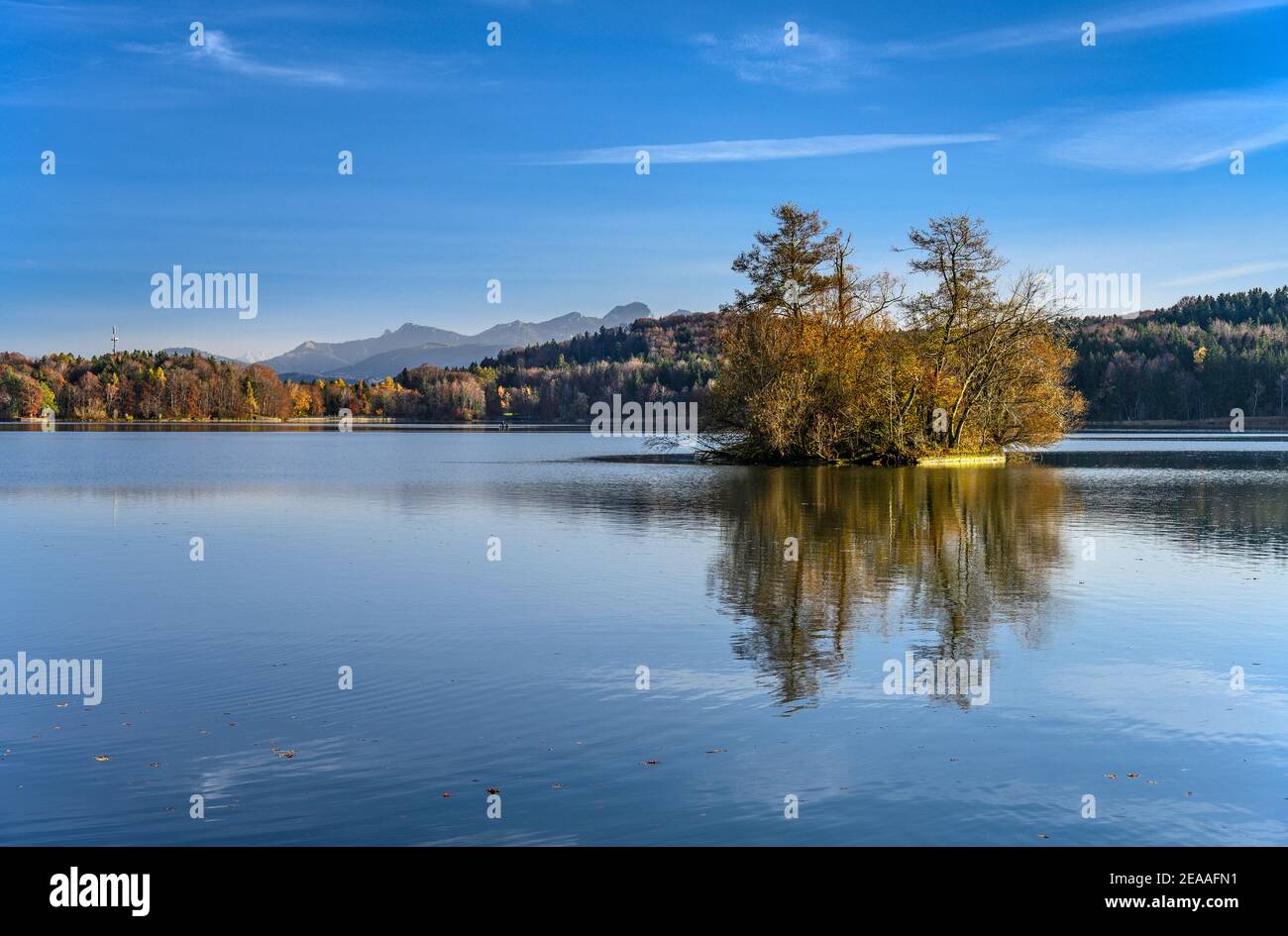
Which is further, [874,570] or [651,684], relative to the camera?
[874,570]

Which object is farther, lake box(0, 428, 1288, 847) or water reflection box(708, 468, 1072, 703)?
water reflection box(708, 468, 1072, 703)

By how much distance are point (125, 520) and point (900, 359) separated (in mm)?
35976

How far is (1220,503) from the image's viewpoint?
3316cm

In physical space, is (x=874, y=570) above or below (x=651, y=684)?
above

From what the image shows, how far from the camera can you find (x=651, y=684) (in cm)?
1173

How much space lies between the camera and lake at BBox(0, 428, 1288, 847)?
8102mm

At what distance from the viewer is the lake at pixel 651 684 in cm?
810

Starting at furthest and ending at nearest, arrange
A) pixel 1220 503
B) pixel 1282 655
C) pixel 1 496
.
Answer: pixel 1 496 → pixel 1220 503 → pixel 1282 655

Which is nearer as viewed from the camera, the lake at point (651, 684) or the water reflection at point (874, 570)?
the lake at point (651, 684)

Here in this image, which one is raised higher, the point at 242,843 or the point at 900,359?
the point at 900,359

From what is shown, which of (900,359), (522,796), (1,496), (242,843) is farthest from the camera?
(900,359)
